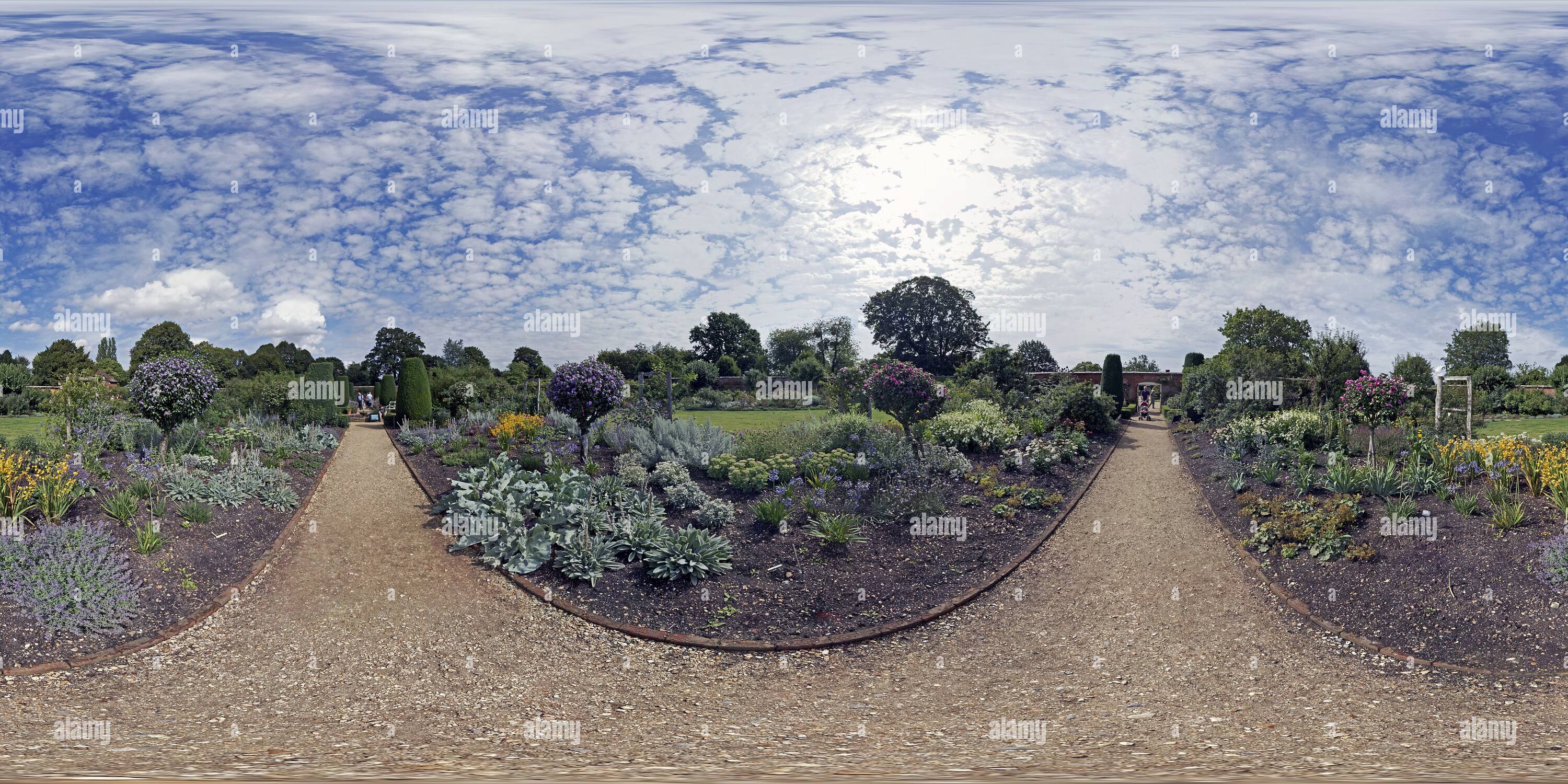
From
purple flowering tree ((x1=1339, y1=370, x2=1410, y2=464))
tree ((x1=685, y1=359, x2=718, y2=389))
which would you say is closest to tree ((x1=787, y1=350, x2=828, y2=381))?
tree ((x1=685, y1=359, x2=718, y2=389))

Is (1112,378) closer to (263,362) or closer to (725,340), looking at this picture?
(725,340)

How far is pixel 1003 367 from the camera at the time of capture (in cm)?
→ 2244

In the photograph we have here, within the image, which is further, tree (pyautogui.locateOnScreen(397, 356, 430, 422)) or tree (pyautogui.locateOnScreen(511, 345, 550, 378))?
tree (pyautogui.locateOnScreen(511, 345, 550, 378))

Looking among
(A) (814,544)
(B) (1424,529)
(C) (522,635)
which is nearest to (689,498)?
(A) (814,544)

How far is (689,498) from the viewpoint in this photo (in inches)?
406

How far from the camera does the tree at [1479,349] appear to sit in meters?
48.3

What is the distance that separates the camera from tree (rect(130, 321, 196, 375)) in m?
36.5

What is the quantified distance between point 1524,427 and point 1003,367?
12.0m

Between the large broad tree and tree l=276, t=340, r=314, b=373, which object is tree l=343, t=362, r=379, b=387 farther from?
the large broad tree

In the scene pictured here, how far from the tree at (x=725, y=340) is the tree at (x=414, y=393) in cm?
3340

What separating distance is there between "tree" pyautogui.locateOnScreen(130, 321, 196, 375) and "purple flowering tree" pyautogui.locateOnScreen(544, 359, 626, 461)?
31.8m

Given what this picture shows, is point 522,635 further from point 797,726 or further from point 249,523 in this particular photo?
point 249,523

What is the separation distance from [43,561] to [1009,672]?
327 inches

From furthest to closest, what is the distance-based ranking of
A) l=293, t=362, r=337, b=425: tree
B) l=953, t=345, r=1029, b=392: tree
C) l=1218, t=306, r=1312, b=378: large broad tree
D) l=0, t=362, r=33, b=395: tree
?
l=1218, t=306, r=1312, b=378: large broad tree < l=0, t=362, r=33, b=395: tree < l=953, t=345, r=1029, b=392: tree < l=293, t=362, r=337, b=425: tree
